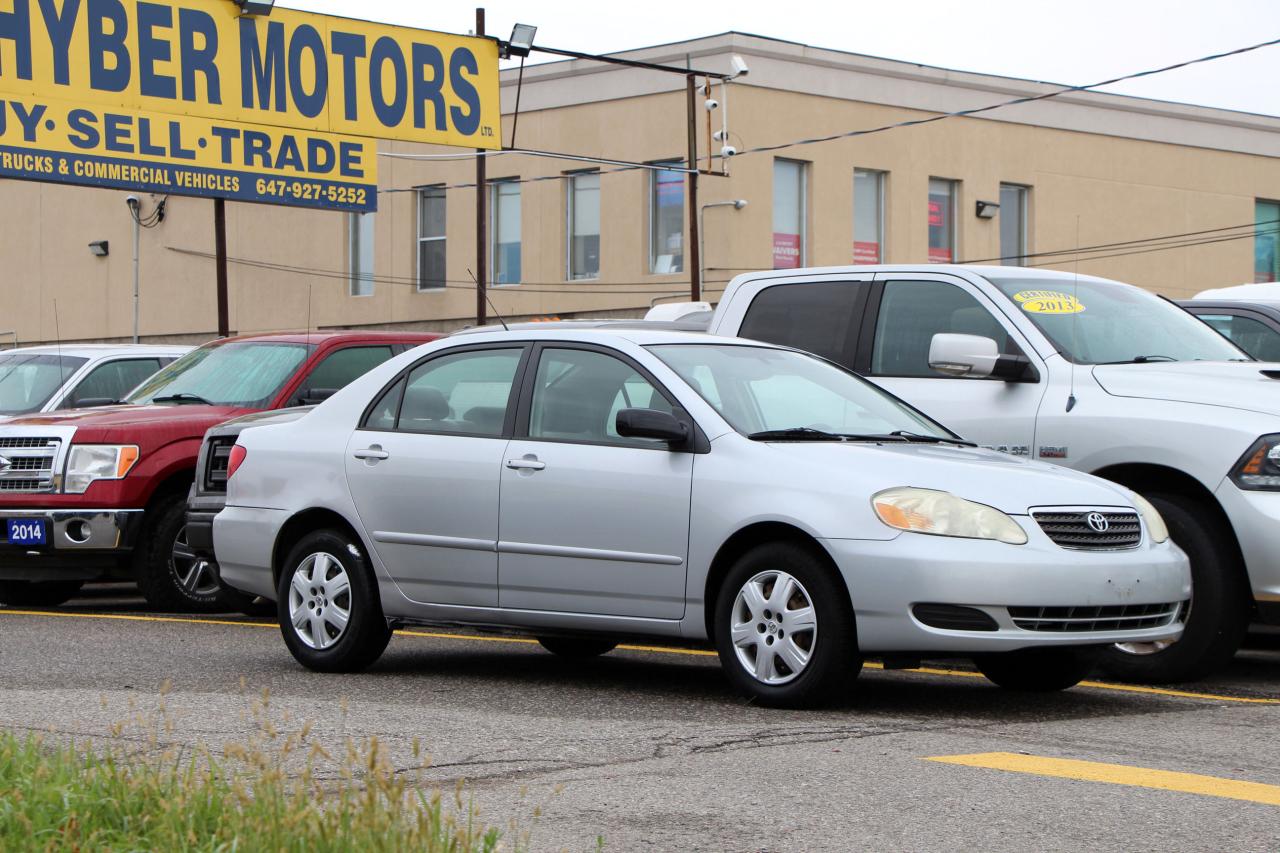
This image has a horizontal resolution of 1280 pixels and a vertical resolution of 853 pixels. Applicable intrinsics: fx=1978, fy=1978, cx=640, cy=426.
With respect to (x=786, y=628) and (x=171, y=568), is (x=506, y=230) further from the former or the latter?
(x=786, y=628)

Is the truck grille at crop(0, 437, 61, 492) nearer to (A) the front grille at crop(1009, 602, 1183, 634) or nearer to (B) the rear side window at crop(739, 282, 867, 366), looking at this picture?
(B) the rear side window at crop(739, 282, 867, 366)

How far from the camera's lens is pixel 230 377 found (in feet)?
43.6

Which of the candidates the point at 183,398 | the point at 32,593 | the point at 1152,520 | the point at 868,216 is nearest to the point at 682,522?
the point at 1152,520

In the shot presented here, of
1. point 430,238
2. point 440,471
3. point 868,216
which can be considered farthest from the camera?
point 430,238

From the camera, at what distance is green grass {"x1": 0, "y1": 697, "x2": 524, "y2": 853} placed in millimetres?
4199

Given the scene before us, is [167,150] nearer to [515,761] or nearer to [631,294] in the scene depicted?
[631,294]

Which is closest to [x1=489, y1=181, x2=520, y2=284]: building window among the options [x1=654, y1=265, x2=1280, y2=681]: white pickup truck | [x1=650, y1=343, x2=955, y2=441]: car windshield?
[x1=654, y1=265, x2=1280, y2=681]: white pickup truck

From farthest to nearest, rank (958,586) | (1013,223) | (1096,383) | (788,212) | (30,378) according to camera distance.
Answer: (1013,223) < (788,212) < (30,378) < (1096,383) < (958,586)

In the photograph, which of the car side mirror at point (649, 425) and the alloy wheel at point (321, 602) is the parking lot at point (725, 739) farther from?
the car side mirror at point (649, 425)

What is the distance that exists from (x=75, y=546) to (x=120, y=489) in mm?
450

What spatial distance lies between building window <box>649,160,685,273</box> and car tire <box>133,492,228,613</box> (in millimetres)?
22953

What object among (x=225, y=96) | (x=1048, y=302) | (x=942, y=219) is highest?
(x=225, y=96)

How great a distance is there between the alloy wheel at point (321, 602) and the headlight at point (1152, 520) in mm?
3588

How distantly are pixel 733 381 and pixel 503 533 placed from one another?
1.21 m
